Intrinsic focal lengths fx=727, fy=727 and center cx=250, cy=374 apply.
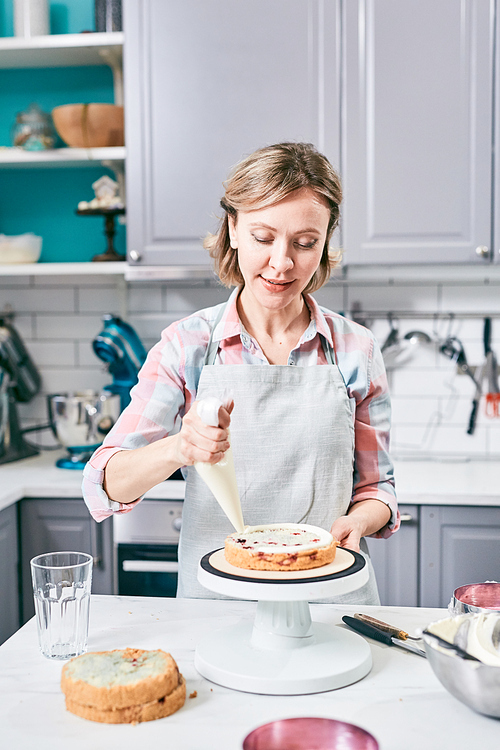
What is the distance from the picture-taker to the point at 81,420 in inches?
93.5

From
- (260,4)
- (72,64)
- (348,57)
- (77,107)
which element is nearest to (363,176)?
(348,57)

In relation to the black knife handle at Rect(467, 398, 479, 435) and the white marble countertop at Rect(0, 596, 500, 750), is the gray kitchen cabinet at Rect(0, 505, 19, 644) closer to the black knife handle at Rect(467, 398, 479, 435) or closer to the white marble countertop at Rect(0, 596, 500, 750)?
the white marble countertop at Rect(0, 596, 500, 750)

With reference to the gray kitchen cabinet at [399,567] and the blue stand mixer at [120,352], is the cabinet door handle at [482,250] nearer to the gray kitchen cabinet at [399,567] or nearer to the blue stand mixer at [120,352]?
the gray kitchen cabinet at [399,567]

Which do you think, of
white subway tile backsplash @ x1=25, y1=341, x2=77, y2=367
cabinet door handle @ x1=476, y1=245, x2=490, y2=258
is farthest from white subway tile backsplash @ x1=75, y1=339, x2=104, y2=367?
cabinet door handle @ x1=476, y1=245, x2=490, y2=258

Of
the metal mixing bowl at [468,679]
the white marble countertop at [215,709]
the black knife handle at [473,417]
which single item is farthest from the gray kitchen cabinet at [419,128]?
the metal mixing bowl at [468,679]

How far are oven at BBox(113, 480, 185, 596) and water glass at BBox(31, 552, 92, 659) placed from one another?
1.15 m

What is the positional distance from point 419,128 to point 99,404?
1.34 metres

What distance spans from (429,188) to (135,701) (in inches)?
73.2

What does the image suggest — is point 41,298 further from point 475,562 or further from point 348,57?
point 475,562

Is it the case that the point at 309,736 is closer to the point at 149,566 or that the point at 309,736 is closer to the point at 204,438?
the point at 204,438

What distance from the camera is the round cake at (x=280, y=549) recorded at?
3.03 ft

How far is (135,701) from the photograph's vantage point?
0.82 meters

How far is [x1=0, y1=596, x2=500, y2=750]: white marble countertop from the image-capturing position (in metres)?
0.78

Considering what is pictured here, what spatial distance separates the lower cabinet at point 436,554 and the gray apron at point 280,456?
0.76 metres
